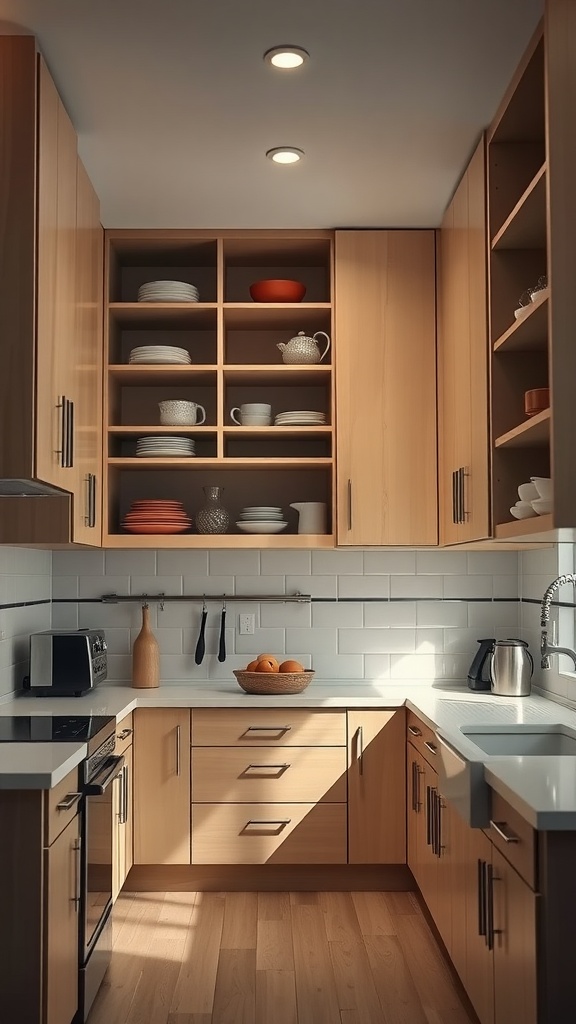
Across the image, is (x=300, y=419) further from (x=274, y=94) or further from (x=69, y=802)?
(x=69, y=802)

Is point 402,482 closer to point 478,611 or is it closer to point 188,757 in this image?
point 478,611

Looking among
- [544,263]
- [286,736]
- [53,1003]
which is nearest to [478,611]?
[286,736]

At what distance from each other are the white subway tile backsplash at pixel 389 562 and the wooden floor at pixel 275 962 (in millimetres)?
1388

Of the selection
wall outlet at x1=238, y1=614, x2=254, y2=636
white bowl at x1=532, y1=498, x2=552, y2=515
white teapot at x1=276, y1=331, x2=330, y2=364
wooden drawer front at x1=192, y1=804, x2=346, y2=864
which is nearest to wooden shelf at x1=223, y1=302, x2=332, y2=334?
white teapot at x1=276, y1=331, x2=330, y2=364

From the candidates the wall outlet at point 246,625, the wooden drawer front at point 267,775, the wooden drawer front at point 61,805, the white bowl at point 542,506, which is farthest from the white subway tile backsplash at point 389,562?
the wooden drawer front at point 61,805

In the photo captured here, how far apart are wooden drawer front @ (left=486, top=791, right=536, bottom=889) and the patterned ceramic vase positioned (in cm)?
200

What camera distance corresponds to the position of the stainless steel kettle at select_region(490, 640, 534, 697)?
12.8 feet

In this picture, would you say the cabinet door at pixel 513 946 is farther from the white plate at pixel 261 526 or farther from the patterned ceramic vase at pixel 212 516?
the patterned ceramic vase at pixel 212 516

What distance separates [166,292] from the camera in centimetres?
409

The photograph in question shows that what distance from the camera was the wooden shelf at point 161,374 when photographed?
408 centimetres

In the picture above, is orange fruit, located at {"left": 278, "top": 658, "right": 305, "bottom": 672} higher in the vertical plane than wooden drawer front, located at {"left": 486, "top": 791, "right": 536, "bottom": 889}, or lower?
higher

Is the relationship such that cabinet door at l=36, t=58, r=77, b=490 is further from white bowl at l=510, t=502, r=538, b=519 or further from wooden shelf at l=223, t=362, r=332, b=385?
white bowl at l=510, t=502, r=538, b=519

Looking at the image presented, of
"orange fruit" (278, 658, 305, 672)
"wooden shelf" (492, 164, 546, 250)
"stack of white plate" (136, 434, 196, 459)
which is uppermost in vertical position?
"wooden shelf" (492, 164, 546, 250)

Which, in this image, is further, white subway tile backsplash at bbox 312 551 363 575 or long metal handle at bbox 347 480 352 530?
white subway tile backsplash at bbox 312 551 363 575
